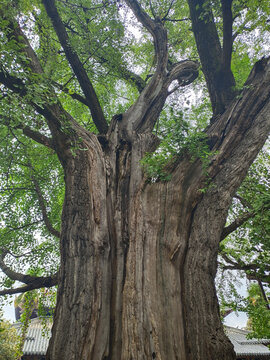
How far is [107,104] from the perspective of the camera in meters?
7.59

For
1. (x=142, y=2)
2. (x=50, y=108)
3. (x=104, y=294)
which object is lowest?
(x=104, y=294)

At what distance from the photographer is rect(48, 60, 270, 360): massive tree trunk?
2.19 m

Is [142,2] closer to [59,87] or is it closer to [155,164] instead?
[59,87]

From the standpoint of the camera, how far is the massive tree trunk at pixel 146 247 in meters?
2.19

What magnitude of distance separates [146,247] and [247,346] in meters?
17.2

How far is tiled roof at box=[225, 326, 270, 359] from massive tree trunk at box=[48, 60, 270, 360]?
1416 cm

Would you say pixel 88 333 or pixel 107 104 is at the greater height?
pixel 107 104

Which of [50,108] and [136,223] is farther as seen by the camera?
[50,108]

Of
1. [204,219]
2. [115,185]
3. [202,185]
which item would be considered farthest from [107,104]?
[204,219]

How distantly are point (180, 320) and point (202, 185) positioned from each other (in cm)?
173

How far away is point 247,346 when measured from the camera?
1516 centimetres

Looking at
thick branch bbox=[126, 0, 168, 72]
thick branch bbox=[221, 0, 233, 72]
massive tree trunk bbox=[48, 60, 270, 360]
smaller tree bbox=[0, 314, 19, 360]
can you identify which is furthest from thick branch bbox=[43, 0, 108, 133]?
smaller tree bbox=[0, 314, 19, 360]

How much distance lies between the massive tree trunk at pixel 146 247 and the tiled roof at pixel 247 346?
14164 millimetres

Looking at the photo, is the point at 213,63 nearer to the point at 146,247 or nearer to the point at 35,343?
the point at 146,247
